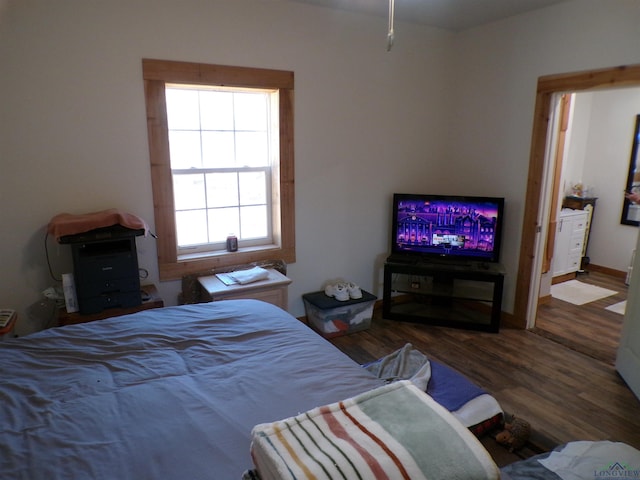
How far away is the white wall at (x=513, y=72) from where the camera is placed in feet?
9.66

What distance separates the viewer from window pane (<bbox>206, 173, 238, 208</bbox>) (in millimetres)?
3271

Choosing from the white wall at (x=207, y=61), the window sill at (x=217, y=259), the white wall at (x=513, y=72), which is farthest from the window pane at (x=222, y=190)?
the white wall at (x=513, y=72)

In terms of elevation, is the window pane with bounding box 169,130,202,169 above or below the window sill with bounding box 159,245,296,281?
above

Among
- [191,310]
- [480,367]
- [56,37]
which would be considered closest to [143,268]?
[191,310]

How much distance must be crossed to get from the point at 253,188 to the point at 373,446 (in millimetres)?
2818

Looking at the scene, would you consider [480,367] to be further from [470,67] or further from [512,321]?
[470,67]

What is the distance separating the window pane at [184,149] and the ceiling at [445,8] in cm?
133

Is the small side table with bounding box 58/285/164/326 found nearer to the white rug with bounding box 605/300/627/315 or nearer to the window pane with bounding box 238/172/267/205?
the window pane with bounding box 238/172/267/205

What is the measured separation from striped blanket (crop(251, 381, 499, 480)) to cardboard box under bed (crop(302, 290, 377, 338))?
249cm

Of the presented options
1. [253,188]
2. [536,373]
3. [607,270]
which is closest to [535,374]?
[536,373]

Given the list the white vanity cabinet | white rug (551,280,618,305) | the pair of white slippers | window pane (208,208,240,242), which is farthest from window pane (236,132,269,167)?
white rug (551,280,618,305)

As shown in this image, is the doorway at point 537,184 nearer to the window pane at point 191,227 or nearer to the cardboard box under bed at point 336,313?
the cardboard box under bed at point 336,313

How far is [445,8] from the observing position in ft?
10.9

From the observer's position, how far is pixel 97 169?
9.01 feet
